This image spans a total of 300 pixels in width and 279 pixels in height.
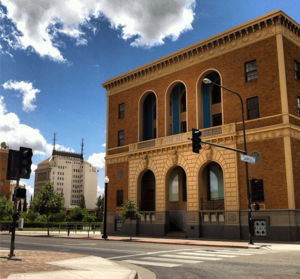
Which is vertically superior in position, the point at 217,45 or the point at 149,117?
the point at 217,45

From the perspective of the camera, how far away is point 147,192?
129 ft

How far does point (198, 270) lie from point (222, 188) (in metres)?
21.3

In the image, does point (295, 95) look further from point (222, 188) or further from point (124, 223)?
point (124, 223)

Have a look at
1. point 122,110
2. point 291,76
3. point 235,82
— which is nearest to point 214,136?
point 235,82

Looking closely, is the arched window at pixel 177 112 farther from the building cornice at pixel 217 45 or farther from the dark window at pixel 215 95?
the dark window at pixel 215 95

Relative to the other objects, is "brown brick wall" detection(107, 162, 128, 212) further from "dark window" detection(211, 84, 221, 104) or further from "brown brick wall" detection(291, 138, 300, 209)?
"brown brick wall" detection(291, 138, 300, 209)

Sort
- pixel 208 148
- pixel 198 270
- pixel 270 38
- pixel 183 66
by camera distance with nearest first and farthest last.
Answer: pixel 198 270 < pixel 270 38 < pixel 208 148 < pixel 183 66

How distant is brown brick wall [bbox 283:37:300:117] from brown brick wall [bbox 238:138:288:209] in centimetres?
329

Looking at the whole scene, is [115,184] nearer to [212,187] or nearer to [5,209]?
[212,187]

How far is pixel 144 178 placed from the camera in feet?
131

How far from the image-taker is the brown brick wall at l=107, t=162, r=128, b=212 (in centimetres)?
3994

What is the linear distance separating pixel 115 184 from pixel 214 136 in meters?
14.5

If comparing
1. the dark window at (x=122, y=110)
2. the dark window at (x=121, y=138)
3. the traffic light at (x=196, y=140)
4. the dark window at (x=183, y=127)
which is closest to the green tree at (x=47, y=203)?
the dark window at (x=121, y=138)

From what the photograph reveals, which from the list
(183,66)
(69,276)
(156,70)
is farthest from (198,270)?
(156,70)
